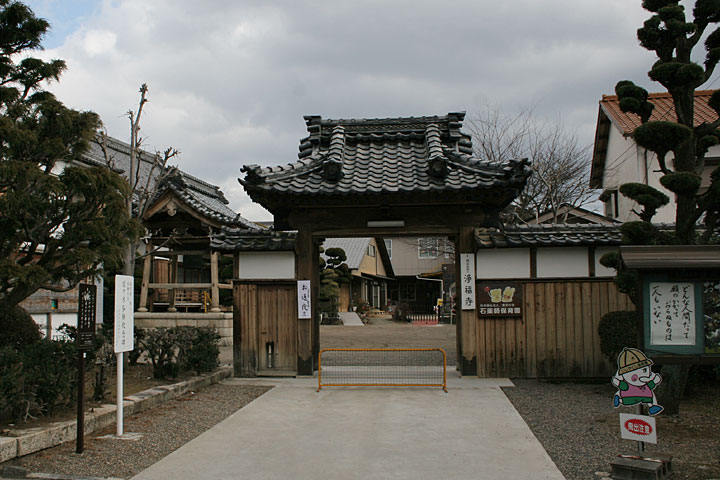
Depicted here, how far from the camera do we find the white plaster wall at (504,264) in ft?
40.5

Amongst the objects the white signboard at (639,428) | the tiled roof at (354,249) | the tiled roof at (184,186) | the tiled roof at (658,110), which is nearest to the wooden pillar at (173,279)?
the tiled roof at (184,186)

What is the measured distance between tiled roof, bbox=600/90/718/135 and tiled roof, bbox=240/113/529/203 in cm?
995

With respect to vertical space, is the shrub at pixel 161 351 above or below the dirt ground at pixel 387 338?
above

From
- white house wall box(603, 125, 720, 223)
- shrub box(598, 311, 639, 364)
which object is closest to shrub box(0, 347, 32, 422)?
shrub box(598, 311, 639, 364)

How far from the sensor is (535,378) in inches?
483

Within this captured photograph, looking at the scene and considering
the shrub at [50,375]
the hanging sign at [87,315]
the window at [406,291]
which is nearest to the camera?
the hanging sign at [87,315]

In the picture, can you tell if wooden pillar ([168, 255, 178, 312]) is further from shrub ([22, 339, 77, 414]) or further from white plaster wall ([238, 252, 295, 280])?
shrub ([22, 339, 77, 414])

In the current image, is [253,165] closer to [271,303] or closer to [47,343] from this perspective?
[271,303]

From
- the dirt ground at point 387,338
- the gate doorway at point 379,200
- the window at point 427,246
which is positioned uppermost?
Answer: the window at point 427,246

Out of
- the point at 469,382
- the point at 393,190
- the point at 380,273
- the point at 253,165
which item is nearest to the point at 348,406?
the point at 469,382

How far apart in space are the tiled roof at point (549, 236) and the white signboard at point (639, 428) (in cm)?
Result: 630

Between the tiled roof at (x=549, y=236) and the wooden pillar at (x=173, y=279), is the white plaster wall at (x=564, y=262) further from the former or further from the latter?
the wooden pillar at (x=173, y=279)

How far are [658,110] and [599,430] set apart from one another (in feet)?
57.6

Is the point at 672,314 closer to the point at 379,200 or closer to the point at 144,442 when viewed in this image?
the point at 379,200
